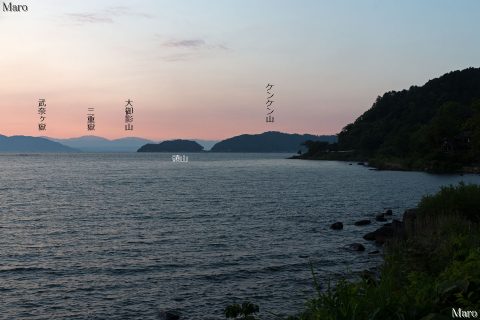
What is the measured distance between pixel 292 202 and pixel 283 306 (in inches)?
1902

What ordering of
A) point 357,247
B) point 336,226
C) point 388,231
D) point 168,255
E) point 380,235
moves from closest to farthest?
point 168,255, point 357,247, point 380,235, point 388,231, point 336,226

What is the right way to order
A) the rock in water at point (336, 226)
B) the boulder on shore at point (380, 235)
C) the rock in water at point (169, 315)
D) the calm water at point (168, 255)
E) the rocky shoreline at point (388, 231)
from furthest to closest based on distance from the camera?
the rock in water at point (336, 226) → the boulder on shore at point (380, 235) → the rocky shoreline at point (388, 231) → the calm water at point (168, 255) → the rock in water at point (169, 315)

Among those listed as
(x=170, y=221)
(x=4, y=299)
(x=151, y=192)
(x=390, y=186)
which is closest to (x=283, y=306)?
(x=4, y=299)

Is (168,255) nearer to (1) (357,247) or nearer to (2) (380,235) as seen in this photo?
(1) (357,247)

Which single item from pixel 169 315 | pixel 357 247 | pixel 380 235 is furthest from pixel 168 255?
pixel 380 235

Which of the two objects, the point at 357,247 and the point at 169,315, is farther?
the point at 357,247

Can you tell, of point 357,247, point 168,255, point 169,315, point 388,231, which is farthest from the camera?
point 388,231

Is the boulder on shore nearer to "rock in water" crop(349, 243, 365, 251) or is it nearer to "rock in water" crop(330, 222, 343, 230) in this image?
"rock in water" crop(349, 243, 365, 251)

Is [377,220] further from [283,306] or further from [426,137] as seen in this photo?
[426,137]

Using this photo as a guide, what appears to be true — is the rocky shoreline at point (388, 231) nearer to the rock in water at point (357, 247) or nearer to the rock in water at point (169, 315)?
the rock in water at point (357, 247)

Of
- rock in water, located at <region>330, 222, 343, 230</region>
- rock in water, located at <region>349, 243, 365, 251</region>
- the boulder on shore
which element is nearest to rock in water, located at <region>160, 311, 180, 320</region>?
rock in water, located at <region>349, 243, 365, 251</region>

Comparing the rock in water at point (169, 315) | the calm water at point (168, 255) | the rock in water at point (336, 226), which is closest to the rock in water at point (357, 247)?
the calm water at point (168, 255)

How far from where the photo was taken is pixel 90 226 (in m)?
50.1

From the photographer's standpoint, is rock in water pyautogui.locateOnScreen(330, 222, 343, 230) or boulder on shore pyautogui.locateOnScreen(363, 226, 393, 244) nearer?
boulder on shore pyautogui.locateOnScreen(363, 226, 393, 244)
